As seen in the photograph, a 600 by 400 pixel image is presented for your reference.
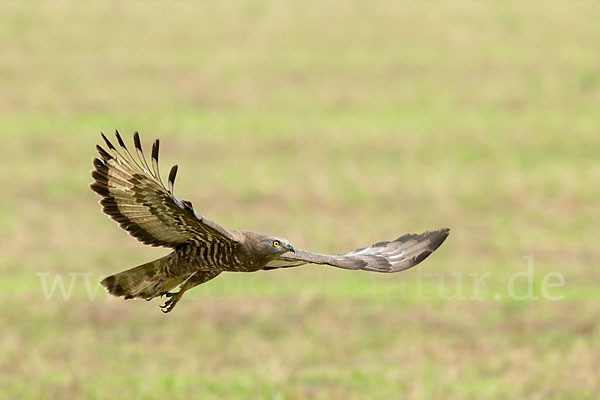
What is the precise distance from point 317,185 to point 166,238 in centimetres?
1812

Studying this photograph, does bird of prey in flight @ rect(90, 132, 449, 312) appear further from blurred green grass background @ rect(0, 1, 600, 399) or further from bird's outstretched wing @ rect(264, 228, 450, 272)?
blurred green grass background @ rect(0, 1, 600, 399)

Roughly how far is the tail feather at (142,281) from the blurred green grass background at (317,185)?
881cm

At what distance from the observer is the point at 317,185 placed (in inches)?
879

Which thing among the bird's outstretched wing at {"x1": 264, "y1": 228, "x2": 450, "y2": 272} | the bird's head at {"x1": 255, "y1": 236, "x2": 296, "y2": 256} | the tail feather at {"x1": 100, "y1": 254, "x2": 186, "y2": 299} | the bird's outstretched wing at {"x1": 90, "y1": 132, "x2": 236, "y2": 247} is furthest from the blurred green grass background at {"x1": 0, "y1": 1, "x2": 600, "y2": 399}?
the bird's head at {"x1": 255, "y1": 236, "x2": 296, "y2": 256}

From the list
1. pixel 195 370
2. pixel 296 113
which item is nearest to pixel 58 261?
pixel 195 370

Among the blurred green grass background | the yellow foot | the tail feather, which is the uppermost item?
the blurred green grass background

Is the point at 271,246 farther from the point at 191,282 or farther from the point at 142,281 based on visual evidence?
the point at 142,281

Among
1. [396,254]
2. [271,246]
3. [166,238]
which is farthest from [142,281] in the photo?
[396,254]

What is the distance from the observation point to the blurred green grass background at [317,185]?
14328 mm

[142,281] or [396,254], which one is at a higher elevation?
[396,254]

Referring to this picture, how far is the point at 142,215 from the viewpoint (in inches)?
168

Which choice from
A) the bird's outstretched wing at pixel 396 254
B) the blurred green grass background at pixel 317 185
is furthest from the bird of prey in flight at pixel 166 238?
the blurred green grass background at pixel 317 185

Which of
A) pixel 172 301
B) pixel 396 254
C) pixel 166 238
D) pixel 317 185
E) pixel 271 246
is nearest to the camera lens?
pixel 271 246

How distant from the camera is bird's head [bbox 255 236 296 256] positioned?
390cm
